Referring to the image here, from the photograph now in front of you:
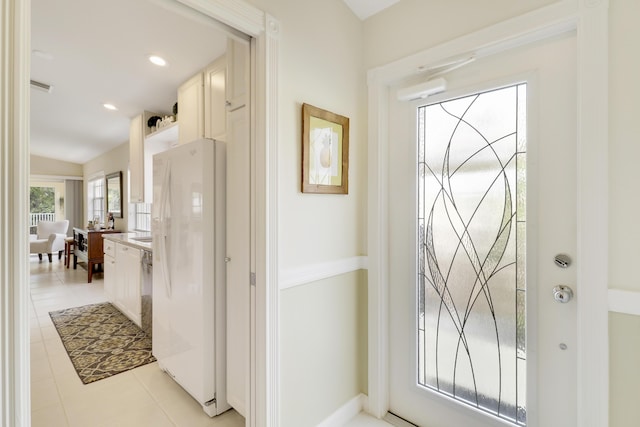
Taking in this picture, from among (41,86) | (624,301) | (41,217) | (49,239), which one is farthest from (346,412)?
(41,217)

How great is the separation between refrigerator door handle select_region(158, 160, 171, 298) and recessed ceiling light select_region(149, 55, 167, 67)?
3.45 ft

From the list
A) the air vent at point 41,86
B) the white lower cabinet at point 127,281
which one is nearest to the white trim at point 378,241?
the white lower cabinet at point 127,281

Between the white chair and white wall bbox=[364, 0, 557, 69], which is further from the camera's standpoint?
the white chair

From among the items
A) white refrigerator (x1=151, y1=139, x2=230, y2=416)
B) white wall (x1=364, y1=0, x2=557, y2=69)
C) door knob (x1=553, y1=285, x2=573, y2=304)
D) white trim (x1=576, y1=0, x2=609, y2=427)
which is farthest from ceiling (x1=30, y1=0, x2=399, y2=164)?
door knob (x1=553, y1=285, x2=573, y2=304)

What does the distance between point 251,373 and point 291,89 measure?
143cm

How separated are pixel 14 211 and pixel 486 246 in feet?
5.85

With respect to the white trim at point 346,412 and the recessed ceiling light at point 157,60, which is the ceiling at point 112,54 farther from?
the white trim at point 346,412

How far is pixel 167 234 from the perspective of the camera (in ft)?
7.07

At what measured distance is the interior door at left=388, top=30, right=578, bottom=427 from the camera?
135 centimetres

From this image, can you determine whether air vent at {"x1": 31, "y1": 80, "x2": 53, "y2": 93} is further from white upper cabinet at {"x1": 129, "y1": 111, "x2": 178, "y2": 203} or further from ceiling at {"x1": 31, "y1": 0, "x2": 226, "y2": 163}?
white upper cabinet at {"x1": 129, "y1": 111, "x2": 178, "y2": 203}

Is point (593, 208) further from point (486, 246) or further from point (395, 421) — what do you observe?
point (395, 421)

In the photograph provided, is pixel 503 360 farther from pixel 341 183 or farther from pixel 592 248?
pixel 341 183

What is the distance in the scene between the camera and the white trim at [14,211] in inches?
31.4

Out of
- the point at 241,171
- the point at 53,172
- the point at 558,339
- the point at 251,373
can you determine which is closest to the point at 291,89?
the point at 241,171
